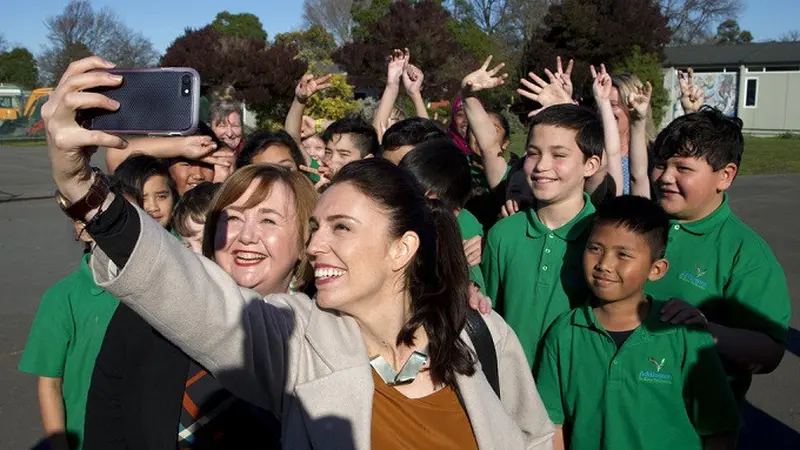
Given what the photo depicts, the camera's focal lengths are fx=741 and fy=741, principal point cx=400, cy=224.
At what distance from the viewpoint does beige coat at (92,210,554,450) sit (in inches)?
64.3

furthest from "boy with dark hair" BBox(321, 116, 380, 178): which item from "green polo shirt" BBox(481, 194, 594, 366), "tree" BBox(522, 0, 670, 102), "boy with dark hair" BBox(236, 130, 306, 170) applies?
"tree" BBox(522, 0, 670, 102)

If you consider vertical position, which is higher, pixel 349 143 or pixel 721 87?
pixel 721 87

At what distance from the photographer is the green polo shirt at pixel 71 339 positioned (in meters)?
2.88

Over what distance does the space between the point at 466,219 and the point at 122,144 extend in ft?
7.69

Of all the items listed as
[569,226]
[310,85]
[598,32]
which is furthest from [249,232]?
[598,32]

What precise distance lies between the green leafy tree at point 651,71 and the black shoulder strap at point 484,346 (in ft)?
108

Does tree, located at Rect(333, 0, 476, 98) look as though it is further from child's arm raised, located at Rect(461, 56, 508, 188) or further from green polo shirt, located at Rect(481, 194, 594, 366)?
green polo shirt, located at Rect(481, 194, 594, 366)

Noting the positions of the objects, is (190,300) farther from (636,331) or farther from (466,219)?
(466,219)

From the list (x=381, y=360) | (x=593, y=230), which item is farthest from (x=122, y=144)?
(x=593, y=230)

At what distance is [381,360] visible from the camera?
85.3 inches

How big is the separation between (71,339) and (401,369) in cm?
148

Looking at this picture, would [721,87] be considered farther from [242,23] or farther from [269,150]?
[269,150]

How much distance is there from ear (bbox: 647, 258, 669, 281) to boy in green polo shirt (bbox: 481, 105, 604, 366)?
0.90ft

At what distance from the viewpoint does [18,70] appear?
49.1 m
